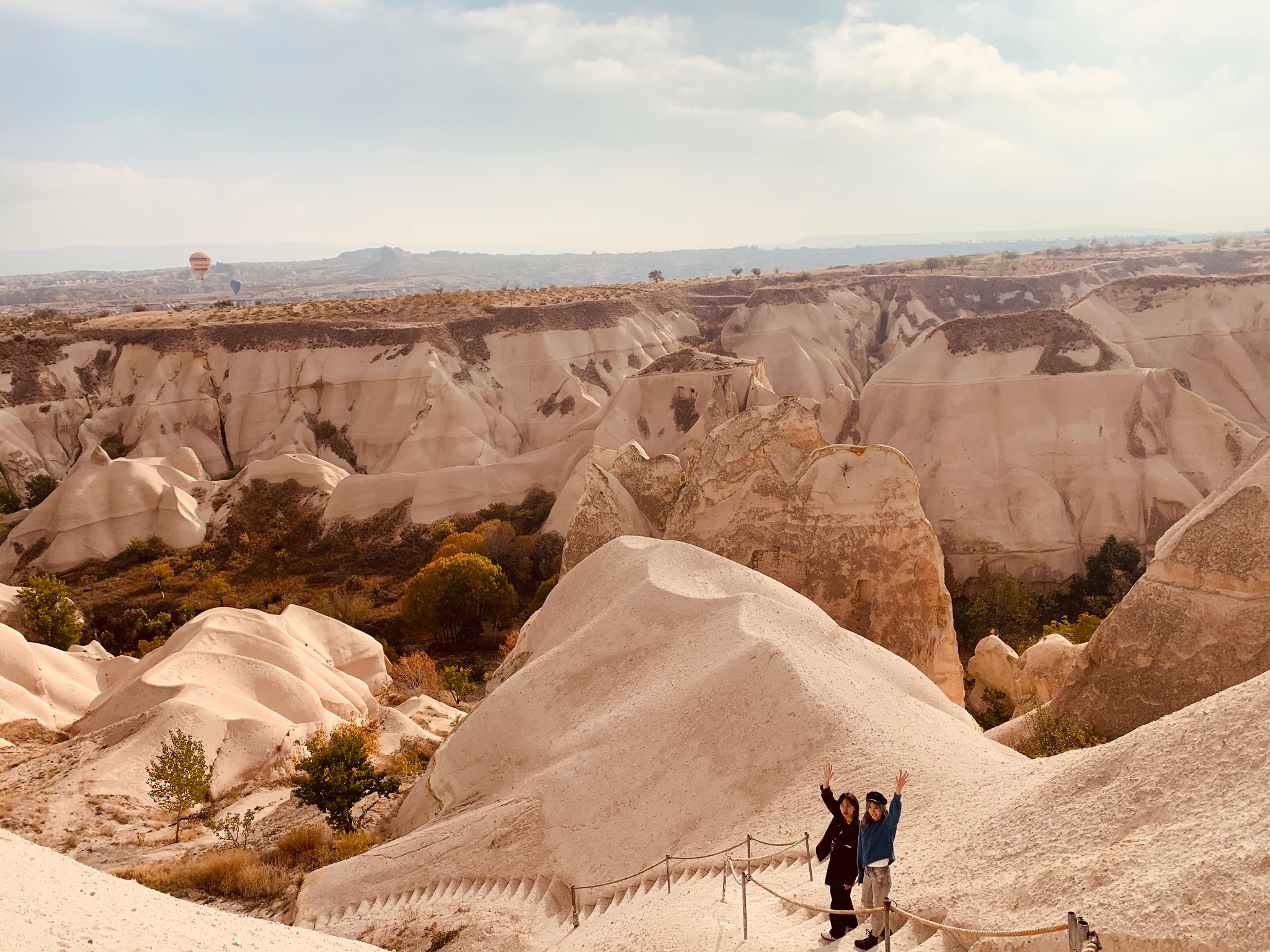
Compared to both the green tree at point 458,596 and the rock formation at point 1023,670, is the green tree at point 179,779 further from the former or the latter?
the rock formation at point 1023,670

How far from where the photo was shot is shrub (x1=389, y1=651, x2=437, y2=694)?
33250mm

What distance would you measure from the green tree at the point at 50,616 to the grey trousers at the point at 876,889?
38.2 meters

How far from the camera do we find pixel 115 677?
107 ft

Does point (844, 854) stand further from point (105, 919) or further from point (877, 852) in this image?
point (105, 919)

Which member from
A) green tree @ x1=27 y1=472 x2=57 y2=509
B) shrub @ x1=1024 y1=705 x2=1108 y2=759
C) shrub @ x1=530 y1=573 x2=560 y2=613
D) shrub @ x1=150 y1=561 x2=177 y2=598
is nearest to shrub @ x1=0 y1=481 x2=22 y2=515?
green tree @ x1=27 y1=472 x2=57 y2=509

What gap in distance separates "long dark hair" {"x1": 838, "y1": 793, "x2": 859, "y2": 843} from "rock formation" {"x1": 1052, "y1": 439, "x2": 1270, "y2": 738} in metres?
12.7

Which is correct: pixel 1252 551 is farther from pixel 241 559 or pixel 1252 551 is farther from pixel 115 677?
pixel 241 559

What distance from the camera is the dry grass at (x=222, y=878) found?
15.2 m

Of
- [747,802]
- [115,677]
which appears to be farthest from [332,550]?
[747,802]

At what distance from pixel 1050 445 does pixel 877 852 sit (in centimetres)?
4005

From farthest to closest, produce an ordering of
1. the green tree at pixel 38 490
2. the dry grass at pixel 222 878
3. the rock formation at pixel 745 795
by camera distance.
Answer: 1. the green tree at pixel 38 490
2. the dry grass at pixel 222 878
3. the rock formation at pixel 745 795

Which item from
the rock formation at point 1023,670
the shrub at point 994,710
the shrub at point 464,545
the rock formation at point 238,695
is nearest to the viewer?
the rock formation at point 238,695

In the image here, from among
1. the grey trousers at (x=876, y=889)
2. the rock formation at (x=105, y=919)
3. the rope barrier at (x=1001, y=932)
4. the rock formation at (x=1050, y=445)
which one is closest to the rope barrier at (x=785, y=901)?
the rope barrier at (x=1001, y=932)

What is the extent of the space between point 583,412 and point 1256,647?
5190 centimetres
